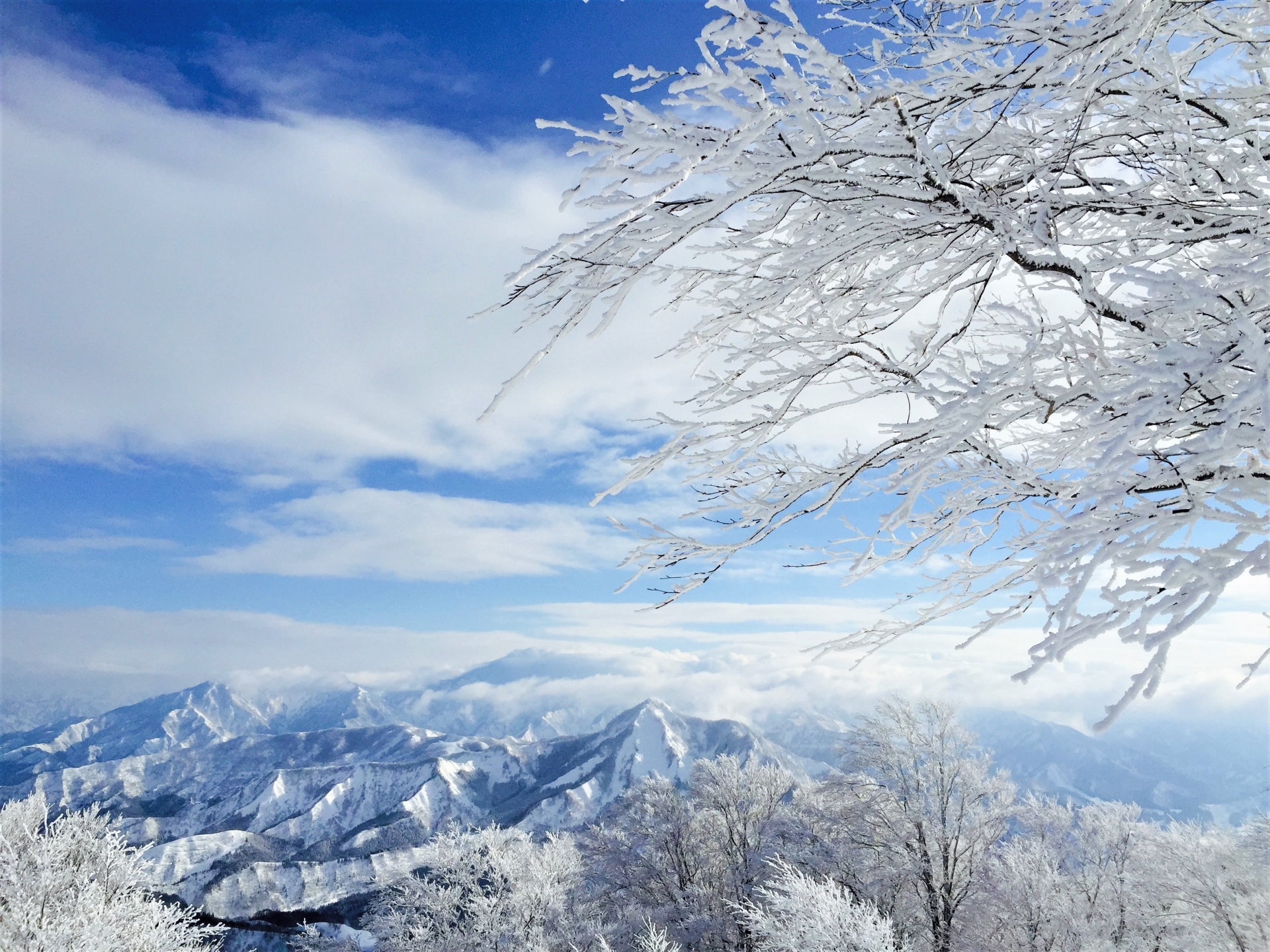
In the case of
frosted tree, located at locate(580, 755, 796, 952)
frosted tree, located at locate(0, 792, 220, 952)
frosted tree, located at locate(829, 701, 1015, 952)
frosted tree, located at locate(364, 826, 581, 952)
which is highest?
frosted tree, located at locate(829, 701, 1015, 952)

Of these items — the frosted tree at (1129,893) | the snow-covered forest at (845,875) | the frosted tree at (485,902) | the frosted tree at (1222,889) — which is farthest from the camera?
the frosted tree at (485,902)

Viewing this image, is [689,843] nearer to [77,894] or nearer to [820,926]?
[820,926]

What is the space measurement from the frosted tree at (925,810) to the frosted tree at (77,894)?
16.6 m

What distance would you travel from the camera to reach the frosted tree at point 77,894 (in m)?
12.2

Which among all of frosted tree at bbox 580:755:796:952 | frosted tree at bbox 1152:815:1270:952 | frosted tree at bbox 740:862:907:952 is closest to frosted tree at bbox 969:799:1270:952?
frosted tree at bbox 1152:815:1270:952

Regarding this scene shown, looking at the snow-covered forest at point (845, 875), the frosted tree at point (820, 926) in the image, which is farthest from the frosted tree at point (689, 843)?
the frosted tree at point (820, 926)

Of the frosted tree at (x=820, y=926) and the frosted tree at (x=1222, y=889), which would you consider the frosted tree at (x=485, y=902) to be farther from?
the frosted tree at (x=1222, y=889)

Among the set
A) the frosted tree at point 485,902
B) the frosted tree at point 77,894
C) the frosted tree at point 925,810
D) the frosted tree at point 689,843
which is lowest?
the frosted tree at point 485,902

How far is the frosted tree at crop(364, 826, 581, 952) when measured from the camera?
22.0 metres

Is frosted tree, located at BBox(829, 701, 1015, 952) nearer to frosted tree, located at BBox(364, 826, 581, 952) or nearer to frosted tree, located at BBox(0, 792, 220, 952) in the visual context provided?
frosted tree, located at BBox(364, 826, 581, 952)

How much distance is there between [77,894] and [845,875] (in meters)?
18.5

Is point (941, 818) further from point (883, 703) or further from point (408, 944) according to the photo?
point (408, 944)

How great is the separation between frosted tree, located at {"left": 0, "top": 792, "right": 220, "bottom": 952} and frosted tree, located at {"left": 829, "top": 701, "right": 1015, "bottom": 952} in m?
16.6

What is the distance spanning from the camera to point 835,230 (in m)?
2.20
